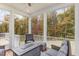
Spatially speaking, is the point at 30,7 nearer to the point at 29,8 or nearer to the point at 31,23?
the point at 29,8

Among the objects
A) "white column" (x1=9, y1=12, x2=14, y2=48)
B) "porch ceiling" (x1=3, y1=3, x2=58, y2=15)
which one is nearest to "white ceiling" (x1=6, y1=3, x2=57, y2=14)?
"porch ceiling" (x1=3, y1=3, x2=58, y2=15)

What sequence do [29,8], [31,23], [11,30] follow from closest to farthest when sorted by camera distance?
[31,23]
[11,30]
[29,8]

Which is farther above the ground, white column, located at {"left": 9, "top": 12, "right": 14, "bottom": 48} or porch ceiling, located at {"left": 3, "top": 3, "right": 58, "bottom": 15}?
porch ceiling, located at {"left": 3, "top": 3, "right": 58, "bottom": 15}

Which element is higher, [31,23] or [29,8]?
[29,8]

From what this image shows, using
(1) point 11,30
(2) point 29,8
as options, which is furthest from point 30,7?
(1) point 11,30

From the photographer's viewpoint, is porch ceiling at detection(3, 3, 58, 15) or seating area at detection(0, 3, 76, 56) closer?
seating area at detection(0, 3, 76, 56)

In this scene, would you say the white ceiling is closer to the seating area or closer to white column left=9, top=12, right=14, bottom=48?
the seating area

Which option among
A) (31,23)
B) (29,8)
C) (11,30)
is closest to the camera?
(31,23)

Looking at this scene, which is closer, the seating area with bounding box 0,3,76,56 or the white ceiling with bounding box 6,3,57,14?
the seating area with bounding box 0,3,76,56

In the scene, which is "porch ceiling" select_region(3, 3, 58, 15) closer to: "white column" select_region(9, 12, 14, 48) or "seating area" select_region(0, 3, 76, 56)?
"seating area" select_region(0, 3, 76, 56)

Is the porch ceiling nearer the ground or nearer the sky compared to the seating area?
nearer the sky

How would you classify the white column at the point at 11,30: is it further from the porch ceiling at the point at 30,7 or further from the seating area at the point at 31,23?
the porch ceiling at the point at 30,7

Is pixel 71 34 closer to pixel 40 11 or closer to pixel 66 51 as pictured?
pixel 40 11

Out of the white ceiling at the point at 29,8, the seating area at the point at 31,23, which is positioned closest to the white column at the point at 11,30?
the seating area at the point at 31,23
